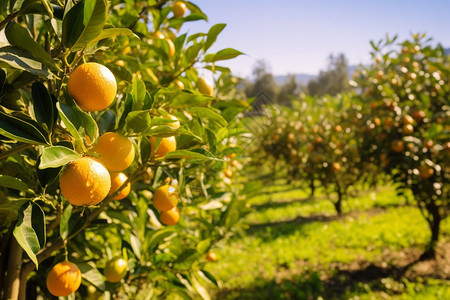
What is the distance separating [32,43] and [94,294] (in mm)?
1052

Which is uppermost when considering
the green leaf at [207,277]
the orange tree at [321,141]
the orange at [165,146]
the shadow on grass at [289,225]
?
the orange at [165,146]

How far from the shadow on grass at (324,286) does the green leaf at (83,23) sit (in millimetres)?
3037

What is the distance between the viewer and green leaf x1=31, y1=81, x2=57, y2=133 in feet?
2.09

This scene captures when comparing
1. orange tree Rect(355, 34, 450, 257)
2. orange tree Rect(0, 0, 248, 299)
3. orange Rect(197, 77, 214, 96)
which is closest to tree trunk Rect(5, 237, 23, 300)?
orange tree Rect(0, 0, 248, 299)

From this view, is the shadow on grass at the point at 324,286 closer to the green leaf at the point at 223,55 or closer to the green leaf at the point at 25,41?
the green leaf at the point at 223,55

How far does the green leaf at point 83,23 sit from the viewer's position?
23.2 inches

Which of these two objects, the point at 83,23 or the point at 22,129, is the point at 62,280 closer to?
the point at 22,129

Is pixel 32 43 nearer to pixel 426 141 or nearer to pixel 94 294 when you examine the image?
pixel 94 294

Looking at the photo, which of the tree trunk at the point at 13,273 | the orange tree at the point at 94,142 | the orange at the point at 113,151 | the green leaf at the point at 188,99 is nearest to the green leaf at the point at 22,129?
the orange tree at the point at 94,142

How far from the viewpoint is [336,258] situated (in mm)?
3982

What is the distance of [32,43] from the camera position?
24.5 inches

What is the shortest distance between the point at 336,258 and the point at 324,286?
2.45 ft

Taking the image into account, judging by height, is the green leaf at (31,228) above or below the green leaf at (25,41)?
below

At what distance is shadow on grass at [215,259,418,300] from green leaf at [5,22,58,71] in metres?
3.03
